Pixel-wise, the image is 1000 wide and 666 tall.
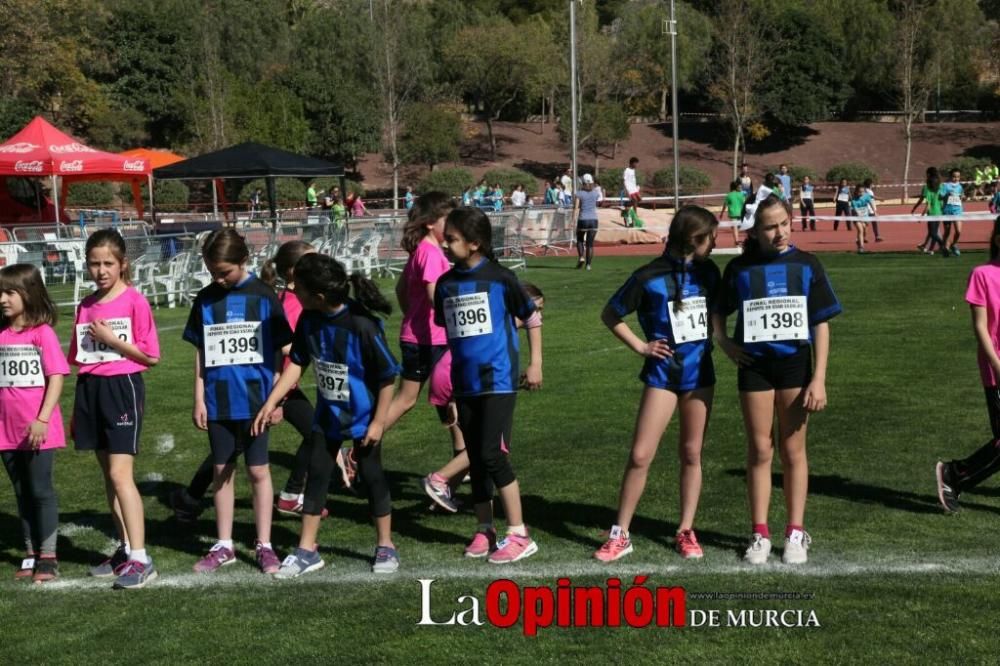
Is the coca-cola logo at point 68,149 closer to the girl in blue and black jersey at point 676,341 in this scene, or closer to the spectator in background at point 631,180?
the spectator in background at point 631,180

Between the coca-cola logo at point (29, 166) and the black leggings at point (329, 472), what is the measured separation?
2513cm

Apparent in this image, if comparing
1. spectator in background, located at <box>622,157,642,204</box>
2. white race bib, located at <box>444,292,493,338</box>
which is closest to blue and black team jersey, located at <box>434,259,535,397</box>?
white race bib, located at <box>444,292,493,338</box>

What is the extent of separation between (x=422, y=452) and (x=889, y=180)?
6608 centimetres

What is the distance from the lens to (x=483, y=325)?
6.16m

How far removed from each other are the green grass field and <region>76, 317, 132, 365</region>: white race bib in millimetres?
1120

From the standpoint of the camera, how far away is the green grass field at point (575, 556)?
16.3 ft

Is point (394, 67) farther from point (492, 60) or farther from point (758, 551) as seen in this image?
point (758, 551)

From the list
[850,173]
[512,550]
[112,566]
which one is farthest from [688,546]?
[850,173]

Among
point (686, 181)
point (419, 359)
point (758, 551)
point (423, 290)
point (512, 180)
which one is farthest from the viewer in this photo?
point (686, 181)

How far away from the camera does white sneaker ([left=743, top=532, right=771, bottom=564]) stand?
5.92 metres

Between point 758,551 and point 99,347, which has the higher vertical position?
point 99,347

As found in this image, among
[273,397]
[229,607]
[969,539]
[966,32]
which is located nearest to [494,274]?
[273,397]

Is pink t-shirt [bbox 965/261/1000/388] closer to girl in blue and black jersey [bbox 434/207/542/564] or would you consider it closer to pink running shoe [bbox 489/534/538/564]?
girl in blue and black jersey [bbox 434/207/542/564]

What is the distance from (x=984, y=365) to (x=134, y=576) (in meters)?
4.53
